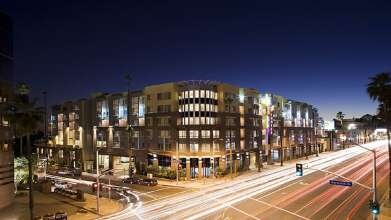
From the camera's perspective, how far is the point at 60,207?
4569cm

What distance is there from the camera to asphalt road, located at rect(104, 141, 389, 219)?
40031 millimetres

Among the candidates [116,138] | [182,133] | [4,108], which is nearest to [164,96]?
[182,133]

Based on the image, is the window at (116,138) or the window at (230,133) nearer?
the window at (230,133)

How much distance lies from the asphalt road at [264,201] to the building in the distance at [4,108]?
1618 cm

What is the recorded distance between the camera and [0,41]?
1746 inches

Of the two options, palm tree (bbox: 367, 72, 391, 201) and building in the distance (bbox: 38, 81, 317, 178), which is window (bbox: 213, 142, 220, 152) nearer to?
building in the distance (bbox: 38, 81, 317, 178)

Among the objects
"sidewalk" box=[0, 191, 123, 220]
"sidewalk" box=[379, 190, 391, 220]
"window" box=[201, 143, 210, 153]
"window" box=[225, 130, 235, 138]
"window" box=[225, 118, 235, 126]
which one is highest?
"window" box=[225, 118, 235, 126]

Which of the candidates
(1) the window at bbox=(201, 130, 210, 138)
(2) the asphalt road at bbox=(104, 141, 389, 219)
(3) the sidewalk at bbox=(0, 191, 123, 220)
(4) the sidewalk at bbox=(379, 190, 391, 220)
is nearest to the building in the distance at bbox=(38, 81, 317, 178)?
(1) the window at bbox=(201, 130, 210, 138)

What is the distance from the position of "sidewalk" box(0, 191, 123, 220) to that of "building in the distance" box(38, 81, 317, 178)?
15.8m

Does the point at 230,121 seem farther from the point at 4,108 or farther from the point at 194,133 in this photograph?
the point at 4,108

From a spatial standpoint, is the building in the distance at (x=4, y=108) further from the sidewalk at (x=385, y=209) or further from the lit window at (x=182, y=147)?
the sidewalk at (x=385, y=209)

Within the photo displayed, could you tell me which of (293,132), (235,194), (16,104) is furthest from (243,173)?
(16,104)

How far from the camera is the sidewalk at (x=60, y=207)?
41375mm

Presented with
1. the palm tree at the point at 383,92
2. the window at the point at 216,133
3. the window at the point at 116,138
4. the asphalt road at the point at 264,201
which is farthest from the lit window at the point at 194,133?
the palm tree at the point at 383,92
